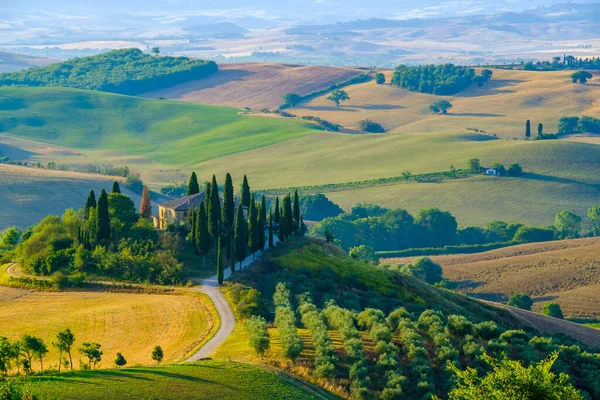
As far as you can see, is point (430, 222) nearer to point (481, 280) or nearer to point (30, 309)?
point (481, 280)

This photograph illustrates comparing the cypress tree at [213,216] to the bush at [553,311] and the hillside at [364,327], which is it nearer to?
the hillside at [364,327]

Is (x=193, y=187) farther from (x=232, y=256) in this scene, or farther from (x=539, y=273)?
(x=539, y=273)

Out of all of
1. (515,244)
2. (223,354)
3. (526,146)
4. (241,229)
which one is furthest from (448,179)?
(223,354)

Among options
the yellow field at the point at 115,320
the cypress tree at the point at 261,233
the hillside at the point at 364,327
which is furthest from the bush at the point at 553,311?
the yellow field at the point at 115,320

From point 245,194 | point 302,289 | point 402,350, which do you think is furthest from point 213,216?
point 402,350

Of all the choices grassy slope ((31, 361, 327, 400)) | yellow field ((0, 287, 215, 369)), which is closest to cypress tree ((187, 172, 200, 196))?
yellow field ((0, 287, 215, 369))

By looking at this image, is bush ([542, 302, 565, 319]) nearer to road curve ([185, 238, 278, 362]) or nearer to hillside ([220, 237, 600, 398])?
hillside ([220, 237, 600, 398])
